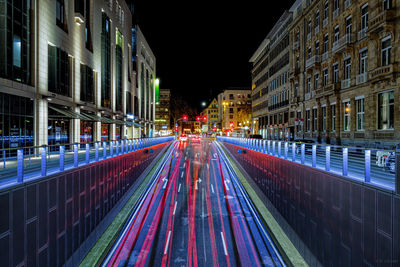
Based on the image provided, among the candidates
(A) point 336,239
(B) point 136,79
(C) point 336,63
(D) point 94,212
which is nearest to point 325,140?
(C) point 336,63

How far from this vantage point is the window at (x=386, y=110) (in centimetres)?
2102

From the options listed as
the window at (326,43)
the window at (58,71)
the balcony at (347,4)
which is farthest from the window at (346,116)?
the window at (58,71)

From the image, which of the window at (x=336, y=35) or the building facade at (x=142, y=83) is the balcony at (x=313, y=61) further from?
the building facade at (x=142, y=83)

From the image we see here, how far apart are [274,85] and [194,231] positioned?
50.0 meters

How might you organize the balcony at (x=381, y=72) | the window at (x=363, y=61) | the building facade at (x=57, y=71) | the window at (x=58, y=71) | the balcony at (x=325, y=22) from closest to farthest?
the building facade at (x=57, y=71) → the balcony at (x=381, y=72) → the window at (x=363, y=61) → the window at (x=58, y=71) → the balcony at (x=325, y=22)

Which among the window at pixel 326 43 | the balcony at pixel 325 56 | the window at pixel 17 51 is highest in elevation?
the window at pixel 326 43

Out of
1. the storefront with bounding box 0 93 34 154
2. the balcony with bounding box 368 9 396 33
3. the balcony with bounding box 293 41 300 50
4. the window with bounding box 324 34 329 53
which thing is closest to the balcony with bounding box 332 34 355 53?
the window with bounding box 324 34 329 53

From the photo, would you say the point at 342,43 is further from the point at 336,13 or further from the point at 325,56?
the point at 325,56

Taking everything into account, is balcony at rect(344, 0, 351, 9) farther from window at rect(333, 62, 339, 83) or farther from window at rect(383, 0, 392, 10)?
window at rect(333, 62, 339, 83)

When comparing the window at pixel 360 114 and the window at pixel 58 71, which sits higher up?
the window at pixel 58 71

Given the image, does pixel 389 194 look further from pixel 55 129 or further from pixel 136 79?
pixel 136 79

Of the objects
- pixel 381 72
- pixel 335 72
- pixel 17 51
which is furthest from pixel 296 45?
pixel 17 51

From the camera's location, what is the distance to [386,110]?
21688 millimetres

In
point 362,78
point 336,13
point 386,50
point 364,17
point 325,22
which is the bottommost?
point 362,78
